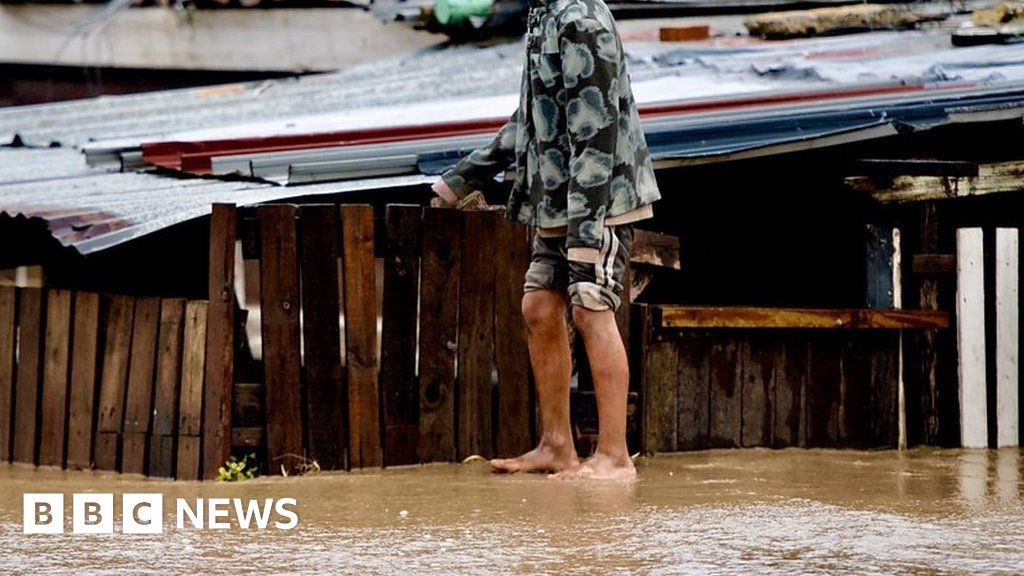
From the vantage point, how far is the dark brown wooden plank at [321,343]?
→ 602 cm

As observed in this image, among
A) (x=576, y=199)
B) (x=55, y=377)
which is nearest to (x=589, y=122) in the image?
(x=576, y=199)

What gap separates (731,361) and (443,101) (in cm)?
318

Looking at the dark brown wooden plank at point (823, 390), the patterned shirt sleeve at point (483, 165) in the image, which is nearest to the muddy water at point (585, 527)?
the dark brown wooden plank at point (823, 390)

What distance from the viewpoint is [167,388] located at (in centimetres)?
616

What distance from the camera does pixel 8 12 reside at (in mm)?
14086

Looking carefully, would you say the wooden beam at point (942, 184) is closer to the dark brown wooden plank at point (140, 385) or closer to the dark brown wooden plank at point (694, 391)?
the dark brown wooden plank at point (694, 391)

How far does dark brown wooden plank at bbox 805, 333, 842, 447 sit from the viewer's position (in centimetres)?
689

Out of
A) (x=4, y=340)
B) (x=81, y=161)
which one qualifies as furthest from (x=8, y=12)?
(x=4, y=340)

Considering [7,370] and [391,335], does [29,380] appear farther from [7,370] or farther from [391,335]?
[391,335]

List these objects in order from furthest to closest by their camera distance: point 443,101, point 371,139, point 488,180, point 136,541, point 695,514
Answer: point 443,101 < point 371,139 < point 488,180 < point 695,514 < point 136,541

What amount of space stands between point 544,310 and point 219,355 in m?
1.39

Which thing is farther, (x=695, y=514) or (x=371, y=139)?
(x=371, y=139)

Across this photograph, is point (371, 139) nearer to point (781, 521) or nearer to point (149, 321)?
point (149, 321)

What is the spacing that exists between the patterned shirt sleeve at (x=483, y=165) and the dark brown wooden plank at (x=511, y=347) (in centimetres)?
48
